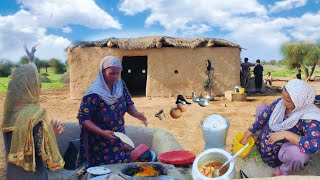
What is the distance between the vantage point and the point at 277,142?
2.74m

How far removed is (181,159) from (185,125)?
15.6ft

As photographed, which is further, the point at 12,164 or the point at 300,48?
the point at 300,48

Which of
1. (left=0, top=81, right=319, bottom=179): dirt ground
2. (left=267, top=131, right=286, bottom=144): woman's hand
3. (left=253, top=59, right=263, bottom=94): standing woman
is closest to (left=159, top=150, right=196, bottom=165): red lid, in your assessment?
(left=267, top=131, right=286, bottom=144): woman's hand

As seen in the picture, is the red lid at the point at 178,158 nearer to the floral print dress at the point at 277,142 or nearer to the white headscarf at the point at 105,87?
the floral print dress at the point at 277,142

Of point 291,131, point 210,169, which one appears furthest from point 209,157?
point 291,131

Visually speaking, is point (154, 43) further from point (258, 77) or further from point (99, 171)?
point (99, 171)

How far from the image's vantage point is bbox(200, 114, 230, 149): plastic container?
2926 mm

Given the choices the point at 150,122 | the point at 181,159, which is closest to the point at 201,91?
the point at 150,122

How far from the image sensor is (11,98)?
2.14 metres

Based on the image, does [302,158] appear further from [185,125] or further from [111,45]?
[111,45]

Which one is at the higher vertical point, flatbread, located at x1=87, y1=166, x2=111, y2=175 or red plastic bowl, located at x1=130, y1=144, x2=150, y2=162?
flatbread, located at x1=87, y1=166, x2=111, y2=175

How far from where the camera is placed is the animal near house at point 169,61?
12055 millimetres

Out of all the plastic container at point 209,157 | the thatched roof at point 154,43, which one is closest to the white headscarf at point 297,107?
the plastic container at point 209,157

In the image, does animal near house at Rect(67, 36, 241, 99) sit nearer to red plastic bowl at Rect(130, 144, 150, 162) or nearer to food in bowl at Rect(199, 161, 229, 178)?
red plastic bowl at Rect(130, 144, 150, 162)
